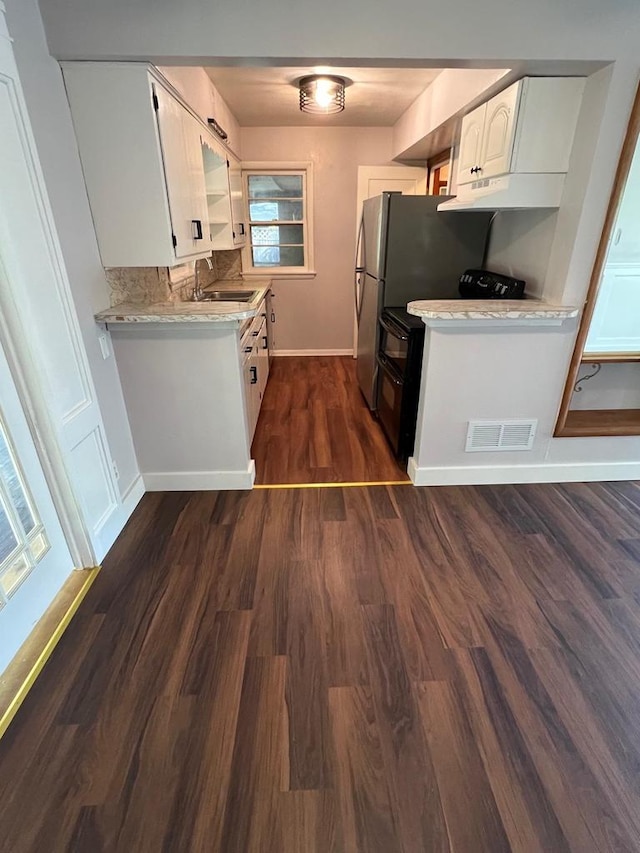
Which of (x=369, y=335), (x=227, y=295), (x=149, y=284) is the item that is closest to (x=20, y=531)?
(x=149, y=284)

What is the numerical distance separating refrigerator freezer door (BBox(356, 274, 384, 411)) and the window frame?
147cm

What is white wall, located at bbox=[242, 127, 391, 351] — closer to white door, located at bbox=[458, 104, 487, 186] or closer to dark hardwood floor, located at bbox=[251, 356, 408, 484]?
dark hardwood floor, located at bbox=[251, 356, 408, 484]

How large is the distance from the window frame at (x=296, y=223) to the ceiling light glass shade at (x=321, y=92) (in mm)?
1181

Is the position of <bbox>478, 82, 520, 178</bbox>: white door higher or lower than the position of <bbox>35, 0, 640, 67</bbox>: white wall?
lower

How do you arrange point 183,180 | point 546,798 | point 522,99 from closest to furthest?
point 546,798 < point 522,99 < point 183,180

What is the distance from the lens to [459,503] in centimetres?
250

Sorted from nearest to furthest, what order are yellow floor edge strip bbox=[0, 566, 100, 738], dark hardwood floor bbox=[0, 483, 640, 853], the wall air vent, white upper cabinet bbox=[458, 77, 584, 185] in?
dark hardwood floor bbox=[0, 483, 640, 853] < yellow floor edge strip bbox=[0, 566, 100, 738] < white upper cabinet bbox=[458, 77, 584, 185] < the wall air vent

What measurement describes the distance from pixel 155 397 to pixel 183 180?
1.20 meters

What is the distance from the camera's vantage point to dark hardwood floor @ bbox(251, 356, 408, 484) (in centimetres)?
282

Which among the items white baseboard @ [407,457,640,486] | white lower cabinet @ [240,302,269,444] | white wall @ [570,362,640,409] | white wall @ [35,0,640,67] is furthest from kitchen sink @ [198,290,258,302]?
white wall @ [570,362,640,409]

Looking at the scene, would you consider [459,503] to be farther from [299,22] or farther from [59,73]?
[59,73]

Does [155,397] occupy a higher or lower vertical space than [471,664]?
higher

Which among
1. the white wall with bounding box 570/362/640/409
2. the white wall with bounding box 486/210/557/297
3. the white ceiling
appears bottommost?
the white wall with bounding box 570/362/640/409

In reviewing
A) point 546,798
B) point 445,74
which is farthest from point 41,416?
point 445,74
